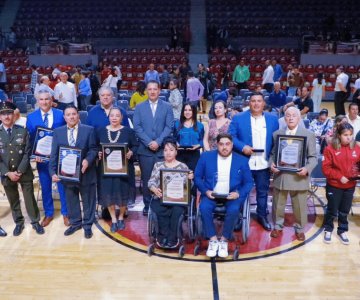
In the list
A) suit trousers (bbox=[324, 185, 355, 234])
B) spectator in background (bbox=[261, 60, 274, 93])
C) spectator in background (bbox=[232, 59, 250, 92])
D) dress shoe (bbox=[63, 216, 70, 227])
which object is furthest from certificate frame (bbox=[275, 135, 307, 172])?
spectator in background (bbox=[232, 59, 250, 92])

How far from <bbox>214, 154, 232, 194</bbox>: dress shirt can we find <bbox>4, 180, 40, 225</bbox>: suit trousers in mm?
2073

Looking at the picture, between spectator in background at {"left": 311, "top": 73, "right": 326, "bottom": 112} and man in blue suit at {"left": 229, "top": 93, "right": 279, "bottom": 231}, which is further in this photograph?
spectator in background at {"left": 311, "top": 73, "right": 326, "bottom": 112}

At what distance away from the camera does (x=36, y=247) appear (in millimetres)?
5008

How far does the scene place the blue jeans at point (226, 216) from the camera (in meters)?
4.65

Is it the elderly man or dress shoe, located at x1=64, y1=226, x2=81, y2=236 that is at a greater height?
the elderly man

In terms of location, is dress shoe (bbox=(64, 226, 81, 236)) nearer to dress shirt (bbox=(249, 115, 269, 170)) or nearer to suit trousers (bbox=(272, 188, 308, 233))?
dress shirt (bbox=(249, 115, 269, 170))

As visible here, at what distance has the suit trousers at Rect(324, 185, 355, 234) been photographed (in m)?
4.95

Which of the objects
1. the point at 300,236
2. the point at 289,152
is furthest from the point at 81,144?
the point at 300,236

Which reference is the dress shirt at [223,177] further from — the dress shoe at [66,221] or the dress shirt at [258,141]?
the dress shoe at [66,221]

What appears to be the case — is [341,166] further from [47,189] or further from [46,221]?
[46,221]

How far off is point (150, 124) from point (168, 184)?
3.01ft

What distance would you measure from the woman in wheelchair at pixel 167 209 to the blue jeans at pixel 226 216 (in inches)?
9.4

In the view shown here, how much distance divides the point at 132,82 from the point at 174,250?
1105 cm

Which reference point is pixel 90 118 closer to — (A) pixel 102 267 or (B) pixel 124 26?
(A) pixel 102 267
